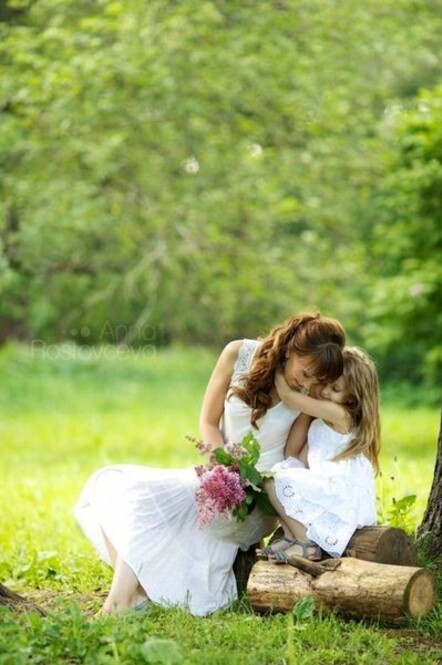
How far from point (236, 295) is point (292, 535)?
384 inches

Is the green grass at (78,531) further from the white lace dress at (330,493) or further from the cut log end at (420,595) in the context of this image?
the white lace dress at (330,493)

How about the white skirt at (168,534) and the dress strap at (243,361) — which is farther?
the dress strap at (243,361)

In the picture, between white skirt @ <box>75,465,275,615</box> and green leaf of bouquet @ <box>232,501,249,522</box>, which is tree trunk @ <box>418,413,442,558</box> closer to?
white skirt @ <box>75,465,275,615</box>

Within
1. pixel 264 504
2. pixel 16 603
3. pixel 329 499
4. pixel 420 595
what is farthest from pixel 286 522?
pixel 16 603

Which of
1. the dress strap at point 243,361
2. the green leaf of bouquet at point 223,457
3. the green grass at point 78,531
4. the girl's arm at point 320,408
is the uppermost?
the dress strap at point 243,361

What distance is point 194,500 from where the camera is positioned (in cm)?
525

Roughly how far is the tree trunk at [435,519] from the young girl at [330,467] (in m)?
0.32

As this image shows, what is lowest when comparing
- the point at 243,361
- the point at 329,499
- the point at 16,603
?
the point at 16,603

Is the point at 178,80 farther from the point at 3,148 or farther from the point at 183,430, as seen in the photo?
the point at 183,430

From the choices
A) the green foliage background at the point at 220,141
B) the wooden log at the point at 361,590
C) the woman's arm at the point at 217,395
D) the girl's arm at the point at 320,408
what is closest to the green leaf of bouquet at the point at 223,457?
the woman's arm at the point at 217,395

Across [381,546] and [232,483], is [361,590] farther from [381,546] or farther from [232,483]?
[232,483]

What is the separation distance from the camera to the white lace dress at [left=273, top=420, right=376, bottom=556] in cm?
494

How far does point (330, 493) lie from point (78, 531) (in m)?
3.08

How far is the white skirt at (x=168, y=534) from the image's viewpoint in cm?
511
